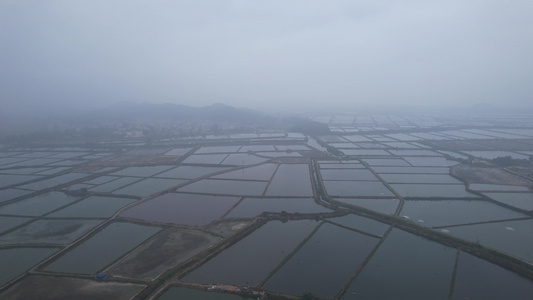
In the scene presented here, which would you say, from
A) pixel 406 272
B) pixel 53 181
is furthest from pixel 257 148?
pixel 406 272

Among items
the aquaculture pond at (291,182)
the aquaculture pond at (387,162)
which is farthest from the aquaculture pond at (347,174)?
the aquaculture pond at (387,162)

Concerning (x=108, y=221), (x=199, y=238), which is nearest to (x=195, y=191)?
(x=108, y=221)

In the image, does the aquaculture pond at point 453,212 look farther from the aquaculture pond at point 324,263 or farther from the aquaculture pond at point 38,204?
the aquaculture pond at point 38,204

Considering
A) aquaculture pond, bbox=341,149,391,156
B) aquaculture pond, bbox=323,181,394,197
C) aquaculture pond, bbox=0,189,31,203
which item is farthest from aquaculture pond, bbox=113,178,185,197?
aquaculture pond, bbox=341,149,391,156

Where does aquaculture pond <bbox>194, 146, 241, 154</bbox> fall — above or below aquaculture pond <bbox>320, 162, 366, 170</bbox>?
above

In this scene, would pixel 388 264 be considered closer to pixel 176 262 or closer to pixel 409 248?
pixel 409 248

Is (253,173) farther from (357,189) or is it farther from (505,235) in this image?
(505,235)

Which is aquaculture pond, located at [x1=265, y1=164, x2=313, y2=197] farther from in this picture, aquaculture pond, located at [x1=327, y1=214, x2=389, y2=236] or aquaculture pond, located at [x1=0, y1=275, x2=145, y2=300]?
aquaculture pond, located at [x1=0, y1=275, x2=145, y2=300]
